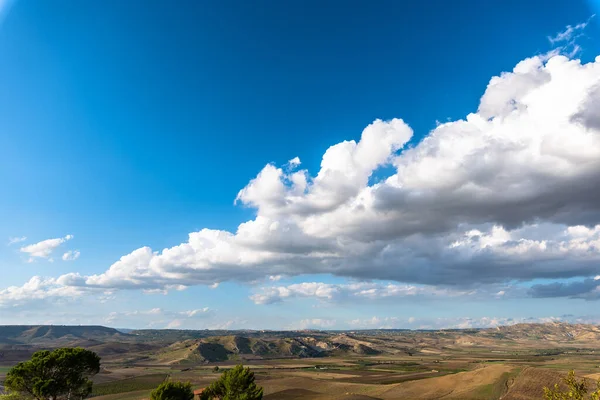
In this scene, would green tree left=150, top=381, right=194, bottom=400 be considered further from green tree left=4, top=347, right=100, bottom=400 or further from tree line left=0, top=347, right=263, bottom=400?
green tree left=4, top=347, right=100, bottom=400

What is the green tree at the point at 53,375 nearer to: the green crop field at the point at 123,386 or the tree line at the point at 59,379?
the tree line at the point at 59,379

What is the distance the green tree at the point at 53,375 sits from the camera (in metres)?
67.3

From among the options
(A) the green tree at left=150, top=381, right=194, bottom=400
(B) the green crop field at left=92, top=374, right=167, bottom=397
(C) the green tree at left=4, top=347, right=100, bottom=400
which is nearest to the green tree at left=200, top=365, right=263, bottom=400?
(A) the green tree at left=150, top=381, right=194, bottom=400

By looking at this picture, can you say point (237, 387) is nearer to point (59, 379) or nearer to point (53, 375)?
point (59, 379)

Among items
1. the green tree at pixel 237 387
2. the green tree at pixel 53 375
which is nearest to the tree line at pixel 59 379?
the green tree at pixel 53 375

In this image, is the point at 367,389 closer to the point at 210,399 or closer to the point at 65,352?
the point at 210,399

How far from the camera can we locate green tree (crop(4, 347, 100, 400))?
67.3 meters

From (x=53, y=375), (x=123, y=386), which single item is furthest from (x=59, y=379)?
(x=123, y=386)

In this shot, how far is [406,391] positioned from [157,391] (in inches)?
3945

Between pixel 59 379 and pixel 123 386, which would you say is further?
pixel 123 386

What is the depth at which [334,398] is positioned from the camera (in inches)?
4690

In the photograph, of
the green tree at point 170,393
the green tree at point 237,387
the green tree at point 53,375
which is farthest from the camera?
the green tree at point 237,387

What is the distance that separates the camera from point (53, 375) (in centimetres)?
6950

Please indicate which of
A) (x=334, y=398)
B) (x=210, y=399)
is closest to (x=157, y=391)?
(x=210, y=399)
